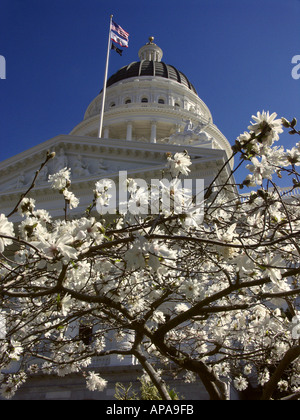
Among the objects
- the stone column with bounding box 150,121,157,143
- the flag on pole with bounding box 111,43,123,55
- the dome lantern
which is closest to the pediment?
the flag on pole with bounding box 111,43,123,55

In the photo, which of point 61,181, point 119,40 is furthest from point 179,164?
point 119,40

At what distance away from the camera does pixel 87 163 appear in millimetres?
22234

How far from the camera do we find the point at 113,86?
46.9 m

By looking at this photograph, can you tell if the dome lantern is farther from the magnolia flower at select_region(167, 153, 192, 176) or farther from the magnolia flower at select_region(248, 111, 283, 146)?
the magnolia flower at select_region(248, 111, 283, 146)

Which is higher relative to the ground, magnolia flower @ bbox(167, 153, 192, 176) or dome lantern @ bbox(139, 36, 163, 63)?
dome lantern @ bbox(139, 36, 163, 63)

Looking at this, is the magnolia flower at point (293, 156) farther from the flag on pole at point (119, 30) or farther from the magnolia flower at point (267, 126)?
the flag on pole at point (119, 30)

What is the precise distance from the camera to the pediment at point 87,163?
1905 centimetres

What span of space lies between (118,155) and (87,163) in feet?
6.53

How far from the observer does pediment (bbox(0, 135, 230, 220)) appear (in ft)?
62.5

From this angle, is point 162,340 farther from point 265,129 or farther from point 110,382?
point 110,382

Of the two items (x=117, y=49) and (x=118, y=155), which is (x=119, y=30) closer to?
(x=117, y=49)

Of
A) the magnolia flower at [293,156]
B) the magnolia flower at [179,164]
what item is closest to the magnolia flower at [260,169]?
the magnolia flower at [293,156]

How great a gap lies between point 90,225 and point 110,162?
19011 millimetres
